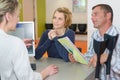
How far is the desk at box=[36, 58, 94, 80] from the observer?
5.40 ft

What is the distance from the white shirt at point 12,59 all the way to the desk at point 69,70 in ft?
1.43

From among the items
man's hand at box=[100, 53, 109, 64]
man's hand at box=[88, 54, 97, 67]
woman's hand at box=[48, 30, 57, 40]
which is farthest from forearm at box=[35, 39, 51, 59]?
man's hand at box=[100, 53, 109, 64]

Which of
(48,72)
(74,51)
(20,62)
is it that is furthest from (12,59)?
(74,51)

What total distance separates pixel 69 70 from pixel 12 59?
2.63ft

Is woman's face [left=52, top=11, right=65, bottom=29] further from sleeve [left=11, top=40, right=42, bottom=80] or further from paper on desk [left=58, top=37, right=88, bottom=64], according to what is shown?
sleeve [left=11, top=40, right=42, bottom=80]

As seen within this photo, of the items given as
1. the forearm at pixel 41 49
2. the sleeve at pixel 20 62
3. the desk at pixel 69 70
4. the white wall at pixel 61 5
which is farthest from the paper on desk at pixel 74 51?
the white wall at pixel 61 5

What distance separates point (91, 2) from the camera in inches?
113

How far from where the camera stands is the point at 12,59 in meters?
1.15

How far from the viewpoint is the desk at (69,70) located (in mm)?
1646

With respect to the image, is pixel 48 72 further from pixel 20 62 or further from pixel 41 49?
pixel 41 49

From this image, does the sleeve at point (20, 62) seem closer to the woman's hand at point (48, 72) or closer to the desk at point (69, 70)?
the woman's hand at point (48, 72)

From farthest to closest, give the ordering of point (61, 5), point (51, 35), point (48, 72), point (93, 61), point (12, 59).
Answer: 1. point (61, 5)
2. point (51, 35)
3. point (93, 61)
4. point (48, 72)
5. point (12, 59)

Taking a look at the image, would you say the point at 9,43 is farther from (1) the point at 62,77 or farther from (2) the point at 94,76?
(2) the point at 94,76

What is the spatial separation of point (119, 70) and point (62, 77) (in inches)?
23.1
